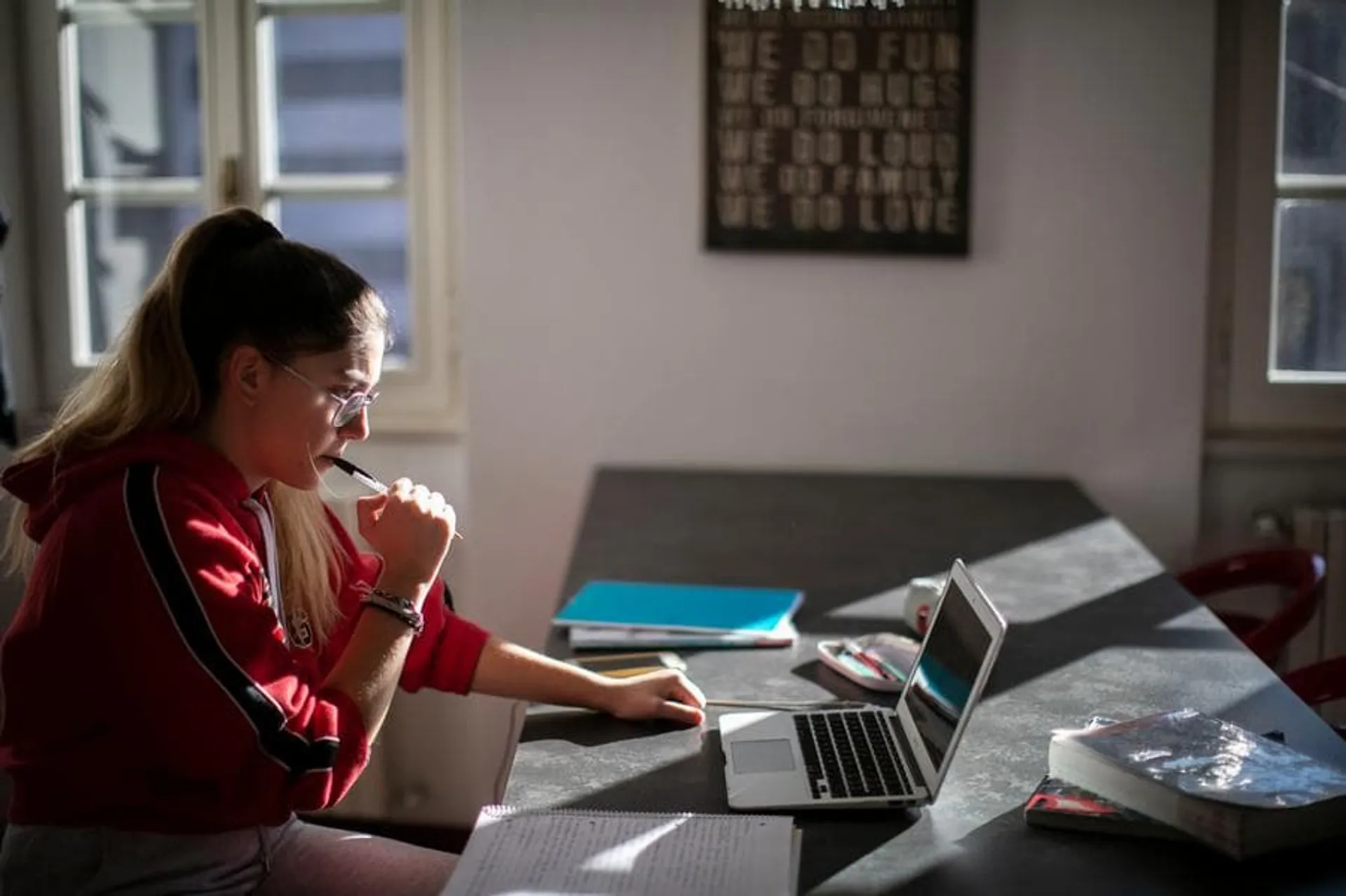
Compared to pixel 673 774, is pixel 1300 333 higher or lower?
higher

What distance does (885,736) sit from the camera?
1.78 meters

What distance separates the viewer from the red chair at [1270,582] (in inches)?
102

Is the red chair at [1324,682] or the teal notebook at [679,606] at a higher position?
the teal notebook at [679,606]

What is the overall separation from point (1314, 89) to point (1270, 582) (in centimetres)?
124

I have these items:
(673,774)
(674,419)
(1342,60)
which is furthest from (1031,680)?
(1342,60)

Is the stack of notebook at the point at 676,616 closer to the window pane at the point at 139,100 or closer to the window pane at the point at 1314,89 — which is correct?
the window pane at the point at 1314,89

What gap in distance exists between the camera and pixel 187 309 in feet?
5.47

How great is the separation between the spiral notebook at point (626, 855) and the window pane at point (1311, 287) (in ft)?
Answer: 8.16

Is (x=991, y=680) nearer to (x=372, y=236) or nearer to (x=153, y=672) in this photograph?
(x=153, y=672)

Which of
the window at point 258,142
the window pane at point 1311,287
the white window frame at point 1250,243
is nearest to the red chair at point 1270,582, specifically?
the white window frame at point 1250,243

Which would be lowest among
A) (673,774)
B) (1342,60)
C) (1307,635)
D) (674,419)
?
(1307,635)

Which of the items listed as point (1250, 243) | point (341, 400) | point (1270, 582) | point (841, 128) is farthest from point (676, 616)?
point (1250, 243)

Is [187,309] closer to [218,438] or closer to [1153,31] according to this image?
[218,438]

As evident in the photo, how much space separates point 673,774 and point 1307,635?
219 centimetres
